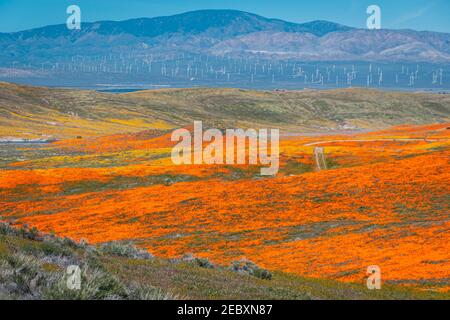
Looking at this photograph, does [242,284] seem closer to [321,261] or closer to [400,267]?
[400,267]

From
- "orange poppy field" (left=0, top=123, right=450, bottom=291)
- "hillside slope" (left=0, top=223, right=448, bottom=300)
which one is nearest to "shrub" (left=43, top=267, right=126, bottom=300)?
"hillside slope" (left=0, top=223, right=448, bottom=300)

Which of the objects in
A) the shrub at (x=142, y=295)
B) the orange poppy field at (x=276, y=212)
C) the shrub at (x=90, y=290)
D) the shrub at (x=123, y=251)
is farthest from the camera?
the orange poppy field at (x=276, y=212)

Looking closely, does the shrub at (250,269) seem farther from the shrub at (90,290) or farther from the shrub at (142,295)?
Answer: the shrub at (90,290)

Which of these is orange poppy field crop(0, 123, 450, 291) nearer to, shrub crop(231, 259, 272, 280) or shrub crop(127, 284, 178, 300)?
shrub crop(231, 259, 272, 280)

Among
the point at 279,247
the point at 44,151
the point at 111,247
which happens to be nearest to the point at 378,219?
the point at 279,247

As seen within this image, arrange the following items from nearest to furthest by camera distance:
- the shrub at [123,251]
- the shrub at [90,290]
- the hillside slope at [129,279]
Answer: the shrub at [90,290]
the hillside slope at [129,279]
the shrub at [123,251]

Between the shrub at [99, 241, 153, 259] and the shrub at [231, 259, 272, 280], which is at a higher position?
the shrub at [99, 241, 153, 259]

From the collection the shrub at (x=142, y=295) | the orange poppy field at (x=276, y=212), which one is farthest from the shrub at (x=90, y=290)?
the orange poppy field at (x=276, y=212)

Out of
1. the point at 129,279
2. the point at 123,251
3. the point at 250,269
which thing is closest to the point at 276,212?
the point at 250,269
